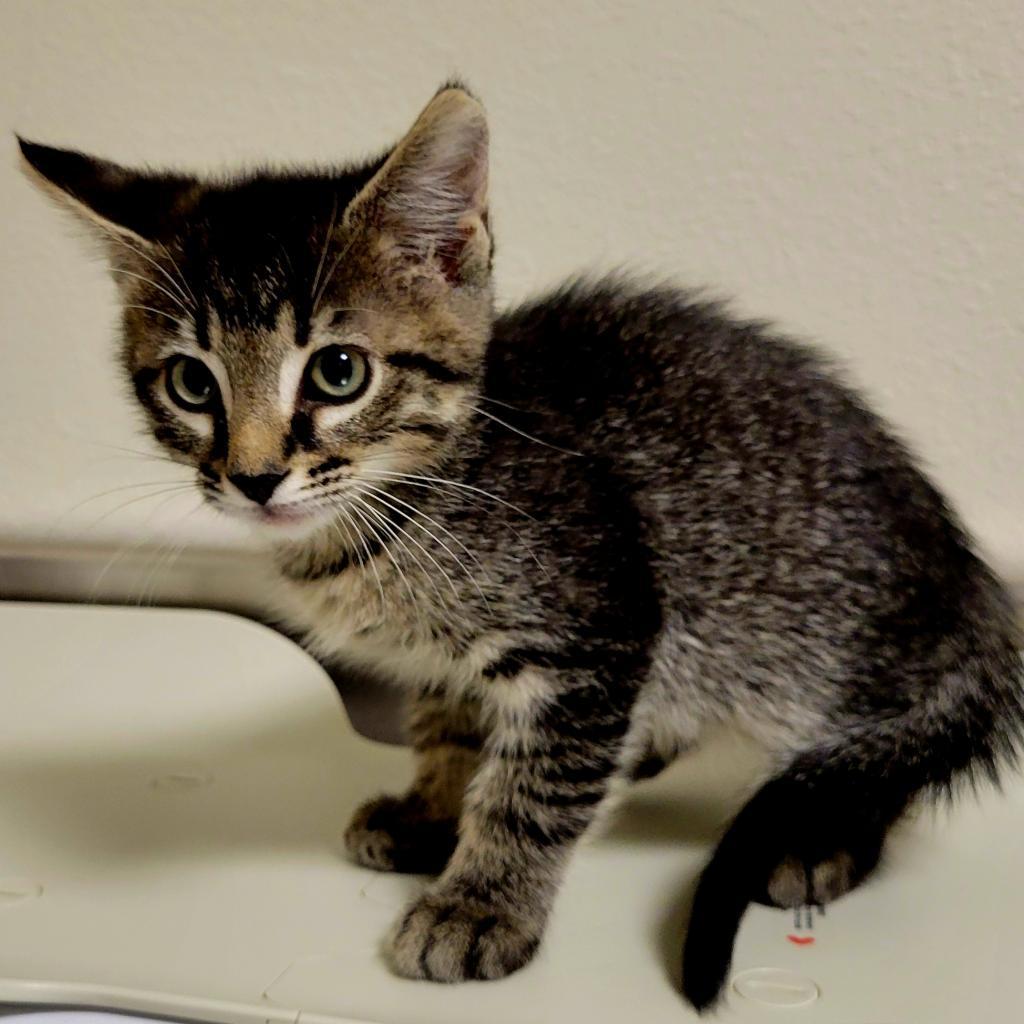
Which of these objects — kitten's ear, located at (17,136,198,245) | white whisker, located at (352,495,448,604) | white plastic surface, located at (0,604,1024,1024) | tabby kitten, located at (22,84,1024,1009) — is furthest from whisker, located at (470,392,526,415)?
white plastic surface, located at (0,604,1024,1024)

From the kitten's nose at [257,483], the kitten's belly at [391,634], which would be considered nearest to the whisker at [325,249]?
the kitten's nose at [257,483]

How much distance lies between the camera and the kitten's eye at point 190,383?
73 cm

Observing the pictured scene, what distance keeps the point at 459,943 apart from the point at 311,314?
0.41 metres

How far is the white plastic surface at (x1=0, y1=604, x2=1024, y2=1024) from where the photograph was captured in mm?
652

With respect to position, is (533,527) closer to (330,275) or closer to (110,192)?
(330,275)

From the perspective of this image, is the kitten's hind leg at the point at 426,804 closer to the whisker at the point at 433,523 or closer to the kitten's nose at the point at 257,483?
the whisker at the point at 433,523

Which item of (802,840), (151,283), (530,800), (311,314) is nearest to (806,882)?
(802,840)

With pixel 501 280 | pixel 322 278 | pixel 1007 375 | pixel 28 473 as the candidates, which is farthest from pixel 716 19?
pixel 28 473

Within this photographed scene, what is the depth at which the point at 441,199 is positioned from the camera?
0.72 metres

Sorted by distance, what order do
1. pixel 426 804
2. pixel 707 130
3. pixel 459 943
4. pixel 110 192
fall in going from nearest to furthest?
1. pixel 459 943
2. pixel 110 192
3. pixel 426 804
4. pixel 707 130

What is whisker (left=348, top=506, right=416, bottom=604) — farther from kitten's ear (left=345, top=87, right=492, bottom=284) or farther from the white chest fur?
kitten's ear (left=345, top=87, right=492, bottom=284)

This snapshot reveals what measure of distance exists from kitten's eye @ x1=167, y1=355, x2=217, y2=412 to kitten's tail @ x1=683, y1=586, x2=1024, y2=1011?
460 mm

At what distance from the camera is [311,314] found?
70 centimetres

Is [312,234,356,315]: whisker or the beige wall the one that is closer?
[312,234,356,315]: whisker
